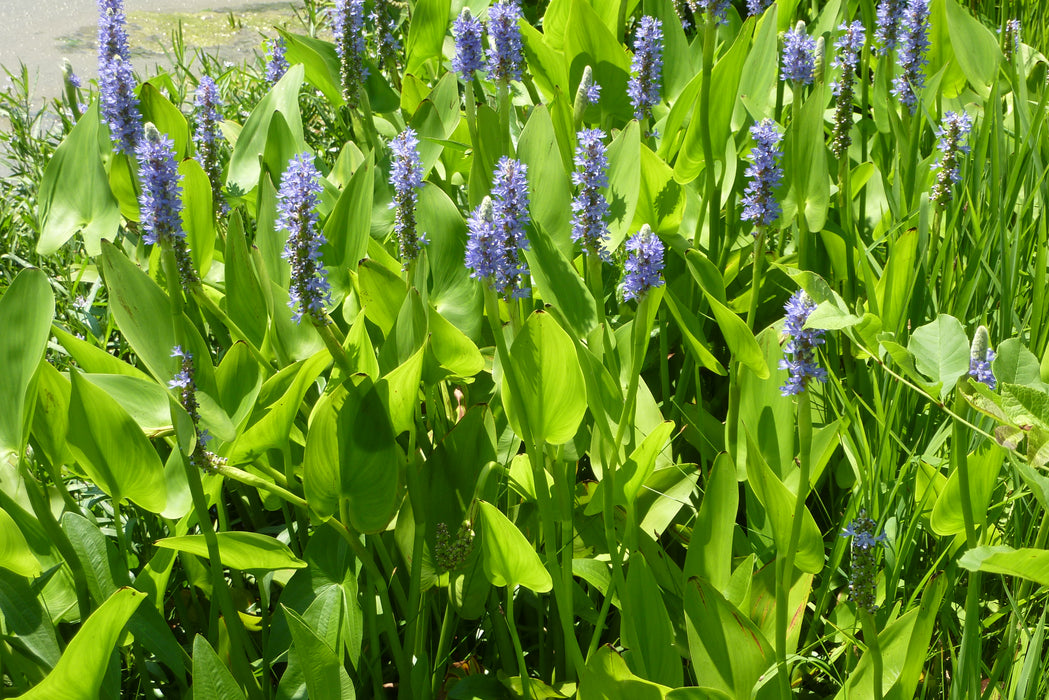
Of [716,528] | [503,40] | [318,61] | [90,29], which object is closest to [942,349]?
[716,528]

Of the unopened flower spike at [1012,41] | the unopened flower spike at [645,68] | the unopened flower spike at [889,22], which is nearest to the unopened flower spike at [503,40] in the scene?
the unopened flower spike at [645,68]

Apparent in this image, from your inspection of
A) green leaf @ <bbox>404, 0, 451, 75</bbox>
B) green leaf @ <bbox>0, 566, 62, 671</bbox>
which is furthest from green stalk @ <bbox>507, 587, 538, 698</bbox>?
green leaf @ <bbox>404, 0, 451, 75</bbox>

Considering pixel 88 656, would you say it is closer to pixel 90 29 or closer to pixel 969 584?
pixel 969 584

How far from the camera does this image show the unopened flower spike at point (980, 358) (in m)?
0.97

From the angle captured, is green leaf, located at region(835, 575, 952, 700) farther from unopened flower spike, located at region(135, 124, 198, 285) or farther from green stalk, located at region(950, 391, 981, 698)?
unopened flower spike, located at region(135, 124, 198, 285)

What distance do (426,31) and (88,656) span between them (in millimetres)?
1572

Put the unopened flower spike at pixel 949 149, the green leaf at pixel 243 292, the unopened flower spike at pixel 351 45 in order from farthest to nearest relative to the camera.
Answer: the unopened flower spike at pixel 351 45
the unopened flower spike at pixel 949 149
the green leaf at pixel 243 292

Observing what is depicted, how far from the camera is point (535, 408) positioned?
1.24 meters

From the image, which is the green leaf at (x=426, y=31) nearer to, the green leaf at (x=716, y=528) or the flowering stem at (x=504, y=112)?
the flowering stem at (x=504, y=112)

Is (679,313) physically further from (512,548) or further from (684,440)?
(512,548)

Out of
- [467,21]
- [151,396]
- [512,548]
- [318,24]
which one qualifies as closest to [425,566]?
[512,548]

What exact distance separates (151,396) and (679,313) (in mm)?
801

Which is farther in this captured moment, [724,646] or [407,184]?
[407,184]

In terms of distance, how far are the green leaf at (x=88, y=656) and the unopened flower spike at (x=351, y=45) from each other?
1.17 metres
